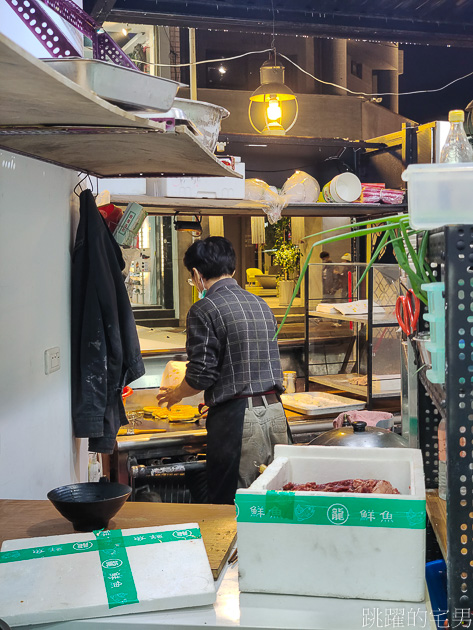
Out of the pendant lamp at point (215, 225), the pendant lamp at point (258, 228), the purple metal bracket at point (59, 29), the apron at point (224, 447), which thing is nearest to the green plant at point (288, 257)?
the pendant lamp at point (215, 225)

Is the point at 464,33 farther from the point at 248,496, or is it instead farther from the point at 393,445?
the point at 248,496

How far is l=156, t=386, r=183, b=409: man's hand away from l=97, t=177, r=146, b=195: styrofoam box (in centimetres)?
117

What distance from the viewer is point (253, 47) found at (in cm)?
1450

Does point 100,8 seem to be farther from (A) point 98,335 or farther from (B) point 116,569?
(B) point 116,569

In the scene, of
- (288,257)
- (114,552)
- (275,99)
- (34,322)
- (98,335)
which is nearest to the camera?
(114,552)

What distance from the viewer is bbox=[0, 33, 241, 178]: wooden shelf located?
4.39ft

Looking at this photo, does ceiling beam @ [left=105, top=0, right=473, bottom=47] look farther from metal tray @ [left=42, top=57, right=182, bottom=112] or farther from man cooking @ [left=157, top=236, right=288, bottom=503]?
metal tray @ [left=42, top=57, right=182, bottom=112]

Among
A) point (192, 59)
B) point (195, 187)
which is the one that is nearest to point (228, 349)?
point (195, 187)

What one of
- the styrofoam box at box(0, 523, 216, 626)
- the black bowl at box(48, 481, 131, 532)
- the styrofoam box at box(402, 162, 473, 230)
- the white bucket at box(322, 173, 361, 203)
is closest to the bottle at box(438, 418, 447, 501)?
the styrofoam box at box(402, 162, 473, 230)

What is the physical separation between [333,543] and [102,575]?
1.88ft

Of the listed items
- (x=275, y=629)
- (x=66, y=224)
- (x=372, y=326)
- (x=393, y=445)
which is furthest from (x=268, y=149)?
(x=275, y=629)

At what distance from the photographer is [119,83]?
1714 mm

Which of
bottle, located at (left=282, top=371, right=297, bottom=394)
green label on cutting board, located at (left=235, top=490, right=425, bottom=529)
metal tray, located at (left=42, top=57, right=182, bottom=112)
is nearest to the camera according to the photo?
green label on cutting board, located at (left=235, top=490, right=425, bottom=529)

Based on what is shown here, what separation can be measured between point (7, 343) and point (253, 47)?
1332 cm
